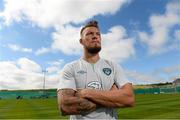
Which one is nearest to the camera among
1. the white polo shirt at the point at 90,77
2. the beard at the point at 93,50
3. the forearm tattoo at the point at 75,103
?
the forearm tattoo at the point at 75,103

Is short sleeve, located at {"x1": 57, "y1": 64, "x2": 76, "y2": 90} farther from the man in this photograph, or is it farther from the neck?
the neck

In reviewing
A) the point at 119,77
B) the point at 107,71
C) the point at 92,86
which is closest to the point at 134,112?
the point at 119,77

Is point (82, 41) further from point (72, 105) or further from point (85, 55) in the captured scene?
Result: point (72, 105)

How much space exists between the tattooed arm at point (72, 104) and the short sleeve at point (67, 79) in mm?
75

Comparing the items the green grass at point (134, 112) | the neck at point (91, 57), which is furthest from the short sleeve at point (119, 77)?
the green grass at point (134, 112)

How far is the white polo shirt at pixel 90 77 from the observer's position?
5.30m

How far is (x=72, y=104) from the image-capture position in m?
5.23

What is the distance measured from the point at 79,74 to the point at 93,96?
16.6 inches

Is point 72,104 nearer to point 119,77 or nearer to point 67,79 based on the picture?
point 67,79

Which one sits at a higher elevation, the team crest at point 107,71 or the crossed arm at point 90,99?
the team crest at point 107,71

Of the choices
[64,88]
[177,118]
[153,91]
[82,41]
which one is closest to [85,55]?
[82,41]

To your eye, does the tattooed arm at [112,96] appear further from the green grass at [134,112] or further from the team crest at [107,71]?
the green grass at [134,112]

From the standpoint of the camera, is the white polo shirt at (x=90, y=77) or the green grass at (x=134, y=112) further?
the green grass at (x=134, y=112)

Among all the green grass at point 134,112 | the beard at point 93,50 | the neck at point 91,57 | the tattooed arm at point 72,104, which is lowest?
the green grass at point 134,112
